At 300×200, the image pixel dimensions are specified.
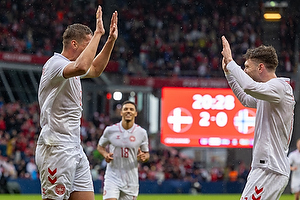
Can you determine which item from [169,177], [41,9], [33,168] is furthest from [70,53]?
[41,9]

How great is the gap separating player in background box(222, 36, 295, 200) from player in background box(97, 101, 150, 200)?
354 centimetres

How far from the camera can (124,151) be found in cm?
883

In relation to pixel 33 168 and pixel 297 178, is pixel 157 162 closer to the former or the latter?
pixel 33 168

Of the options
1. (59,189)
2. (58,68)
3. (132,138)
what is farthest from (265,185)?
(132,138)

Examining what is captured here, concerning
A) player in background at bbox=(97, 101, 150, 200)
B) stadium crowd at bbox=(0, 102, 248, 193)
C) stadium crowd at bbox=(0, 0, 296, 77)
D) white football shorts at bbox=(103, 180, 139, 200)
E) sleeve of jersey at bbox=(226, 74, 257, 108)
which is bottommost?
stadium crowd at bbox=(0, 102, 248, 193)

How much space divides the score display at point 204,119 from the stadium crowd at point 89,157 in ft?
7.70

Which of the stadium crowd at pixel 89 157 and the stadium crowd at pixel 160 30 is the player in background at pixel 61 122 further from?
the stadium crowd at pixel 160 30

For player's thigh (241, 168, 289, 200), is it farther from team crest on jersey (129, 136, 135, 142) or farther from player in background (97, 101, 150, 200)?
team crest on jersey (129, 136, 135, 142)

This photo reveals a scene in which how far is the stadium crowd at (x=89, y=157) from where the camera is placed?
18.4m

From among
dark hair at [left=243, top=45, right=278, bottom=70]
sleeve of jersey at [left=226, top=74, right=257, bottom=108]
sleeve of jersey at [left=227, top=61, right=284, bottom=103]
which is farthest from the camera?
sleeve of jersey at [left=226, top=74, right=257, bottom=108]

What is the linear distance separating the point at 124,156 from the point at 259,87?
178 inches

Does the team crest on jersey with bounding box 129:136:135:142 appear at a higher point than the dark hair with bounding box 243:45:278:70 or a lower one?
lower

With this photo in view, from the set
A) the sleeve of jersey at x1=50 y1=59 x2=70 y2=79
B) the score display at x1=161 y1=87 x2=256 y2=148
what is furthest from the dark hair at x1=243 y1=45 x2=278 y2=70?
the score display at x1=161 y1=87 x2=256 y2=148

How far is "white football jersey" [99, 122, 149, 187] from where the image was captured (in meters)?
8.64
